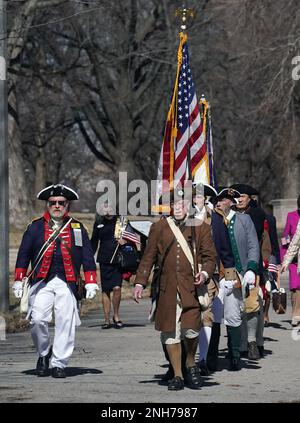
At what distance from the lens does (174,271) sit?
1175 centimetres

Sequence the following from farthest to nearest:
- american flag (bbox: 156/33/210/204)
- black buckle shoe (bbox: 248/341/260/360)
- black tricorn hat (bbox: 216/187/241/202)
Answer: american flag (bbox: 156/33/210/204)
black buckle shoe (bbox: 248/341/260/360)
black tricorn hat (bbox: 216/187/241/202)

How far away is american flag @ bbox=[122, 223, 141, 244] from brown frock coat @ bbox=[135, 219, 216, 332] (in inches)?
252

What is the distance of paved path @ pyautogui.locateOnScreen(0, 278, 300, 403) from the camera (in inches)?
437

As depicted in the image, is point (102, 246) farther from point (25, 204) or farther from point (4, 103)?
point (25, 204)

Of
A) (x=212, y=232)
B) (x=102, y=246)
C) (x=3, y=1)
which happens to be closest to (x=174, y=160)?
(x=212, y=232)

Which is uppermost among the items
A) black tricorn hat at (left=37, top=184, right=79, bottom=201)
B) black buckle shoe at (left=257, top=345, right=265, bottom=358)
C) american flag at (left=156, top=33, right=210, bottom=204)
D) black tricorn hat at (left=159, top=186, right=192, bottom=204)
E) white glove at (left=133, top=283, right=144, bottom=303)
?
american flag at (left=156, top=33, right=210, bottom=204)

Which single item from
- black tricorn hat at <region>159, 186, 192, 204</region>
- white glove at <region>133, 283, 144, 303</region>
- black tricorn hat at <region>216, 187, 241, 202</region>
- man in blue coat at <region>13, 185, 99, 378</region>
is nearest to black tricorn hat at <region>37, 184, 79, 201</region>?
man in blue coat at <region>13, 185, 99, 378</region>

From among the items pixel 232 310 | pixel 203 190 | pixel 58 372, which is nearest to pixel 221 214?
pixel 203 190

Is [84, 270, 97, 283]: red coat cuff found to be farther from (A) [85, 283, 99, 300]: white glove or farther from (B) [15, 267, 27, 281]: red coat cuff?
(B) [15, 267, 27, 281]: red coat cuff

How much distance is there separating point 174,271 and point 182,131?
3017 mm

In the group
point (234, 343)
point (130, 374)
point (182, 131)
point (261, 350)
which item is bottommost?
point (130, 374)

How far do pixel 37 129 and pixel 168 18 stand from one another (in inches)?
390

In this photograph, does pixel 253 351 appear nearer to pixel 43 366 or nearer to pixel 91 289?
pixel 91 289

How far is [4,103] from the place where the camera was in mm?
19328
